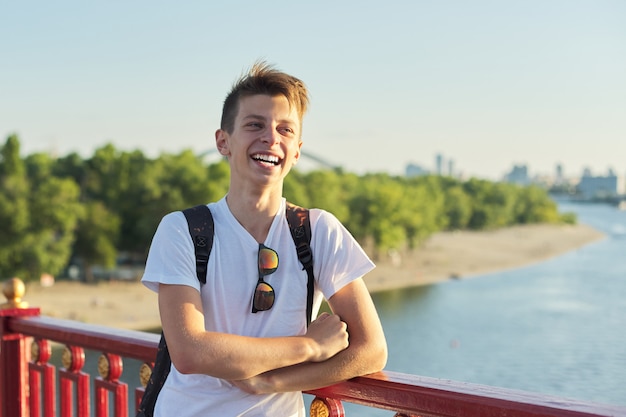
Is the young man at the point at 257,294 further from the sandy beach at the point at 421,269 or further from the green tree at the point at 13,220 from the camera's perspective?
the green tree at the point at 13,220

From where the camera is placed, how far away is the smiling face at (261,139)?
2184 millimetres

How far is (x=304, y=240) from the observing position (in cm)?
217

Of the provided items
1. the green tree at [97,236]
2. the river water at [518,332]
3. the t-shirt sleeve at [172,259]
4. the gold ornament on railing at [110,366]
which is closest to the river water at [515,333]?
the river water at [518,332]

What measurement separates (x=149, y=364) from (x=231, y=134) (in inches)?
42.0

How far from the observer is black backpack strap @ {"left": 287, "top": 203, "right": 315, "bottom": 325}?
2.15m

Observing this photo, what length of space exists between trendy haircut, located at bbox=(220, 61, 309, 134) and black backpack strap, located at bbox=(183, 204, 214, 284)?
0.86ft

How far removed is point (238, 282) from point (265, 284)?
0.07 meters

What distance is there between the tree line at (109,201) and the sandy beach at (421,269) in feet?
5.54

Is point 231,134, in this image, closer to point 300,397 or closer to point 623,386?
point 300,397

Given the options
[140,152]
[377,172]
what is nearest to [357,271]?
Result: [140,152]

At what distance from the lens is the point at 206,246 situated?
2119 mm

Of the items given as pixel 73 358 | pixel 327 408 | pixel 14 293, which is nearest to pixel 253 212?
pixel 327 408

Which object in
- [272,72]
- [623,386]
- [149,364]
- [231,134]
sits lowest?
[623,386]

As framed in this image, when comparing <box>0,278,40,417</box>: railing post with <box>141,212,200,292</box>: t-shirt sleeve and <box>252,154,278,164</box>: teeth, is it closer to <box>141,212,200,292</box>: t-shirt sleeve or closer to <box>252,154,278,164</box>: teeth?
<box>141,212,200,292</box>: t-shirt sleeve
